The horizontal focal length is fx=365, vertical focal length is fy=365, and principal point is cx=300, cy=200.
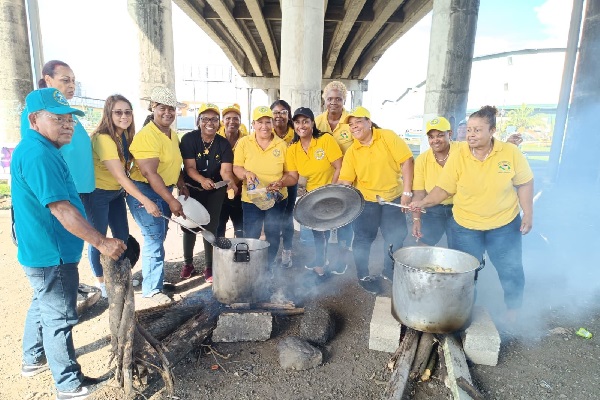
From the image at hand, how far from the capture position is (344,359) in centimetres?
306

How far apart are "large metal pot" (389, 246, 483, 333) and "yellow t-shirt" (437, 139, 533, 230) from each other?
512 millimetres

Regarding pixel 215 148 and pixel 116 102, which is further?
pixel 215 148

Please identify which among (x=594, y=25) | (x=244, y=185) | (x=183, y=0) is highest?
(x=183, y=0)

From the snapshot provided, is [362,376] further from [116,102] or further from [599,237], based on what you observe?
[599,237]

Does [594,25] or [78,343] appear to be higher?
[594,25]

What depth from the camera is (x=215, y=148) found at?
425cm

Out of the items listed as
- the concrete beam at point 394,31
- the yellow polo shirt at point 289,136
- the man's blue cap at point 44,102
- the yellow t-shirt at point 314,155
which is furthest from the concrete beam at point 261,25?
the man's blue cap at point 44,102

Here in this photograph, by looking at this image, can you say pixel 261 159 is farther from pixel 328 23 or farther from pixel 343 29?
pixel 328 23

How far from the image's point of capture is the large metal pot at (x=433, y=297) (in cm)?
275

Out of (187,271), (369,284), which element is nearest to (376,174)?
(369,284)

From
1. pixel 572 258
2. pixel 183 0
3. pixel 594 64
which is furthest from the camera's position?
pixel 183 0

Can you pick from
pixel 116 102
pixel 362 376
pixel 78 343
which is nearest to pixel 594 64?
pixel 362 376

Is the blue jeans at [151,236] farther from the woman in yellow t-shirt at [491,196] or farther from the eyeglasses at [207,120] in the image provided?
the woman in yellow t-shirt at [491,196]

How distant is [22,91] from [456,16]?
1066cm
